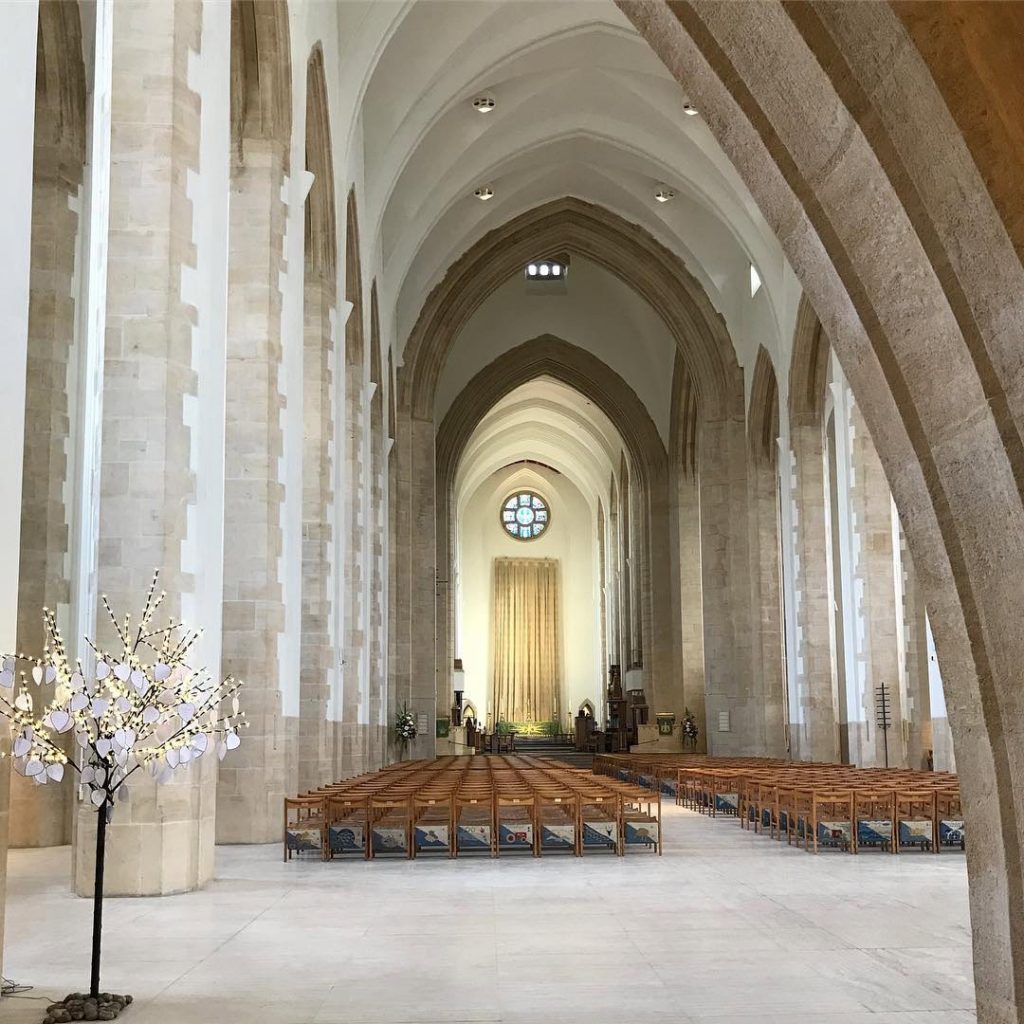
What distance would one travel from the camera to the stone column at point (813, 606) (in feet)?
77.6

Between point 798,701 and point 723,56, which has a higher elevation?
point 723,56

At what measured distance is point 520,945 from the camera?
6344mm

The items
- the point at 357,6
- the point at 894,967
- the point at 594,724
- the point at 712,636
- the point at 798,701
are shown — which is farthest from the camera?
the point at 594,724

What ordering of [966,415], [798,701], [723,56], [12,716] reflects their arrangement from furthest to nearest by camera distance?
1. [798,701]
2. [12,716]
3. [723,56]
4. [966,415]

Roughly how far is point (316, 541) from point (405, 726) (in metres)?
12.7

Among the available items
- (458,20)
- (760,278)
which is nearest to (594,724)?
(760,278)

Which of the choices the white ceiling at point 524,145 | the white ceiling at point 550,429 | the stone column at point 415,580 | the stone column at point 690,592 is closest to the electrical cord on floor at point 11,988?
the white ceiling at point 524,145

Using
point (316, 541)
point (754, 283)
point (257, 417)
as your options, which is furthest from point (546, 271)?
point (257, 417)

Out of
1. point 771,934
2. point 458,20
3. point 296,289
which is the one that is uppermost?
point 458,20

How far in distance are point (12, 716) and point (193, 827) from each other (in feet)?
11.3

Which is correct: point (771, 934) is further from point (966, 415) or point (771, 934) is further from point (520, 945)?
point (966, 415)

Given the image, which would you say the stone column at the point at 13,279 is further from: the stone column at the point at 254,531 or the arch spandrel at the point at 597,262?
the arch spandrel at the point at 597,262

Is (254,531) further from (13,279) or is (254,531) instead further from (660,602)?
(660,602)

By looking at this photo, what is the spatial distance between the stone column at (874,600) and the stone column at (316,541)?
10.0 metres
